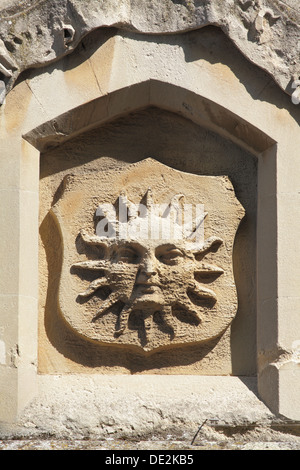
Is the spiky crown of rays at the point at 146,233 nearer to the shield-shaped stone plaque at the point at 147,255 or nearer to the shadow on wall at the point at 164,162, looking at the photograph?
the shield-shaped stone plaque at the point at 147,255

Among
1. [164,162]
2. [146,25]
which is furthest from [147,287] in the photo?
[146,25]

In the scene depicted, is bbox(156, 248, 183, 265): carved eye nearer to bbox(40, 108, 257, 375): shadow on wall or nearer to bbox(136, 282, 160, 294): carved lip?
bbox(136, 282, 160, 294): carved lip

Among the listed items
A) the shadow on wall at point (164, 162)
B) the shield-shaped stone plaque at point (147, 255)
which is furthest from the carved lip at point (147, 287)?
the shadow on wall at point (164, 162)

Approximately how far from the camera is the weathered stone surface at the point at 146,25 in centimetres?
763

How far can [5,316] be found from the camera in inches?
292

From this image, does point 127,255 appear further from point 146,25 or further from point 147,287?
point 146,25

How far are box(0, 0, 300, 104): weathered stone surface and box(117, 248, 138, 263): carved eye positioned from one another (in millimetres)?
1169

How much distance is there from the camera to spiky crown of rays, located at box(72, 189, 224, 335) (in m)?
7.62

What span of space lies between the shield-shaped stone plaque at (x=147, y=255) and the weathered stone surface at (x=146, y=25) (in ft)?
2.52

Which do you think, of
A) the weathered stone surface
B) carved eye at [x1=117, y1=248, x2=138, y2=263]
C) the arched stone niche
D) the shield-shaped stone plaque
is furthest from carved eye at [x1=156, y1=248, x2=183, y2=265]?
the weathered stone surface

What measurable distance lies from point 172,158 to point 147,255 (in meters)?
0.69

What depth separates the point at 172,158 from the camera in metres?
7.95

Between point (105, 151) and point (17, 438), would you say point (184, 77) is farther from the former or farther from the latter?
point (17, 438)

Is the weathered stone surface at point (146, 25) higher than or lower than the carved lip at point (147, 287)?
higher
